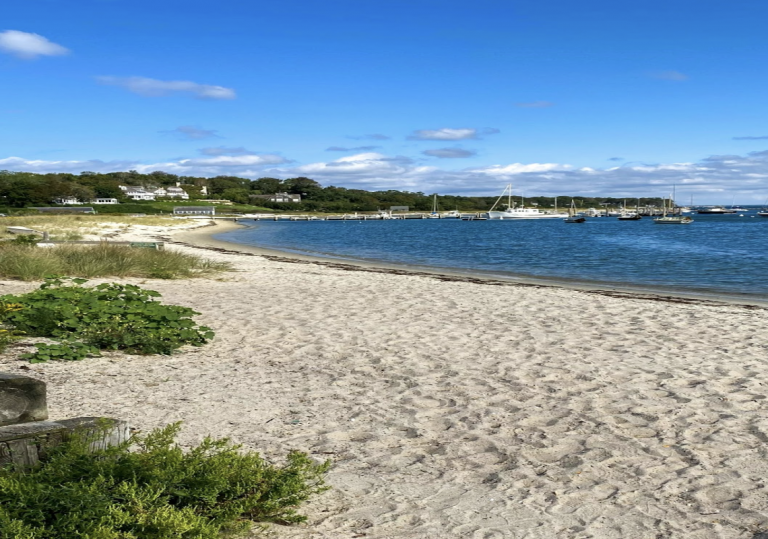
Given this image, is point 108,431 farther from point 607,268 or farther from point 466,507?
point 607,268

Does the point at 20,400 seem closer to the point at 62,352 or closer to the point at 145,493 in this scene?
the point at 145,493

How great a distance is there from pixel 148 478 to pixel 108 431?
0.45m

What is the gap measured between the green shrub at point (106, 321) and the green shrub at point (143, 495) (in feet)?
14.3

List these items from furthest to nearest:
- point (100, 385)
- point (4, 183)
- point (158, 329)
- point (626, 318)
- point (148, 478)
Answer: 1. point (4, 183)
2. point (626, 318)
3. point (158, 329)
4. point (100, 385)
5. point (148, 478)

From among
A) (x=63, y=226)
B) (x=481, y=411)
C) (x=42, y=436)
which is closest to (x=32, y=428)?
(x=42, y=436)

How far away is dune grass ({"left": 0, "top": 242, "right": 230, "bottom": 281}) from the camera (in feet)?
48.4

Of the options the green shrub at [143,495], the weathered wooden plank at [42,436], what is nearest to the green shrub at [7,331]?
the weathered wooden plank at [42,436]

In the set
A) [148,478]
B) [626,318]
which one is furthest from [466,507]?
[626,318]

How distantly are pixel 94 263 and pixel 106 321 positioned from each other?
8.73 m

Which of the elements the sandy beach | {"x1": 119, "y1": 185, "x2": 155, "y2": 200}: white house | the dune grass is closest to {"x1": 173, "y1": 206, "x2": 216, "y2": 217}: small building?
{"x1": 119, "y1": 185, "x2": 155, "y2": 200}: white house

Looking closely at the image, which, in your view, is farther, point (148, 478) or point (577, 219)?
point (577, 219)

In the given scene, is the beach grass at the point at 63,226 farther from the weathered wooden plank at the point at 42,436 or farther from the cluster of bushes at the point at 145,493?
the cluster of bushes at the point at 145,493

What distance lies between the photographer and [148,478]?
3.34 m

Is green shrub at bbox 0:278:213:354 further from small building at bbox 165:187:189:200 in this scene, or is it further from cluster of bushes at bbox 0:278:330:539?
small building at bbox 165:187:189:200
